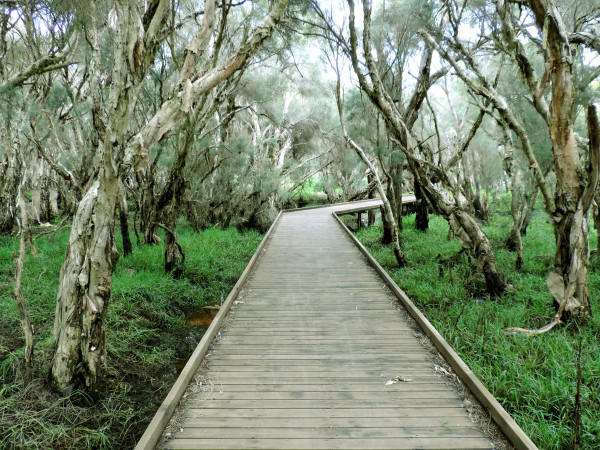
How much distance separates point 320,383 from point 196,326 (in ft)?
11.8

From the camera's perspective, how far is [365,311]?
5152mm

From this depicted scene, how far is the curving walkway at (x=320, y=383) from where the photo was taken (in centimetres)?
273

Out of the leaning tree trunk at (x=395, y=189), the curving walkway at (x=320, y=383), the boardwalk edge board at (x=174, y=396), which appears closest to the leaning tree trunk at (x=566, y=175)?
the curving walkway at (x=320, y=383)

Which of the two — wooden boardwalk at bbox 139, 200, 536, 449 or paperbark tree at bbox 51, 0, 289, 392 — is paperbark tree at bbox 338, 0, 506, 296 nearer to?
wooden boardwalk at bbox 139, 200, 536, 449

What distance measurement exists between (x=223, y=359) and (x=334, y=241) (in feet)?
21.8

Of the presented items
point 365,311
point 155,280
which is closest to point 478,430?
point 365,311

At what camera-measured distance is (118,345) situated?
17.0 ft

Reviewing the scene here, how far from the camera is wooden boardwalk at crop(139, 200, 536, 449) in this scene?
A: 2734mm

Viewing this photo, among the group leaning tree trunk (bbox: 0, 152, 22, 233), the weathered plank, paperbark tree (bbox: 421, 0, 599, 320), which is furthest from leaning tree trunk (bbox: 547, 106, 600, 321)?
leaning tree trunk (bbox: 0, 152, 22, 233)

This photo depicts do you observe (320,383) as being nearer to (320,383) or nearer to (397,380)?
(320,383)

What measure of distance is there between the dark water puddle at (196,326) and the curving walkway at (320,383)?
3.46 feet

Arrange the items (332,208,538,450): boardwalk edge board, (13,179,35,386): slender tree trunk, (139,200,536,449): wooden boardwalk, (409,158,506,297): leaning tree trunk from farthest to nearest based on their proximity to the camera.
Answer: (409,158,506,297): leaning tree trunk → (13,179,35,386): slender tree trunk → (139,200,536,449): wooden boardwalk → (332,208,538,450): boardwalk edge board

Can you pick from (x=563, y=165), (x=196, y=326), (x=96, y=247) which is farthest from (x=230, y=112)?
(x=563, y=165)

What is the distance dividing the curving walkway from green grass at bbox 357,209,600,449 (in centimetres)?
87
